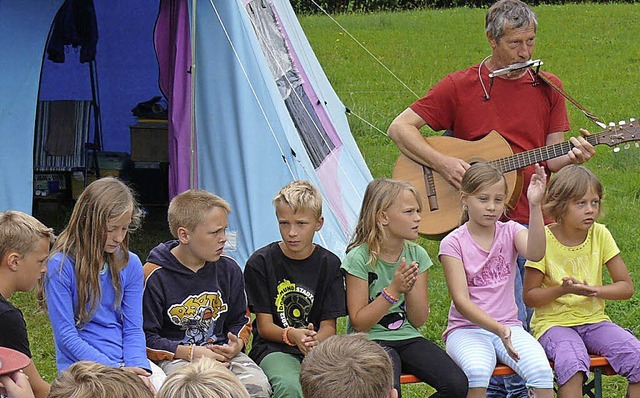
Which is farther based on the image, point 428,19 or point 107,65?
point 428,19

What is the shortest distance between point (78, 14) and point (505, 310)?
4729 mm

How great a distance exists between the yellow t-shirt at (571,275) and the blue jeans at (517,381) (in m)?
0.12

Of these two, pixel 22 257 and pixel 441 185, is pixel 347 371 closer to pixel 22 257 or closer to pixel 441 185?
pixel 22 257

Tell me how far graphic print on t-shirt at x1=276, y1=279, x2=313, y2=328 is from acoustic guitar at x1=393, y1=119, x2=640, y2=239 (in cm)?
98

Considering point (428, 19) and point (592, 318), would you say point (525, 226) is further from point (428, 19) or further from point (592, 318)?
point (428, 19)

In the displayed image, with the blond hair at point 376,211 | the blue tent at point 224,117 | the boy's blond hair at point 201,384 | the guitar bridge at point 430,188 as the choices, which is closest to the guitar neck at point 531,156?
the guitar bridge at point 430,188

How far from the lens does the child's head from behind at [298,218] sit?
4.10 m

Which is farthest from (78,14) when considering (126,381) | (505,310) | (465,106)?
(126,381)

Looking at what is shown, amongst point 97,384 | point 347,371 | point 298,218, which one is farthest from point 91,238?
point 347,371

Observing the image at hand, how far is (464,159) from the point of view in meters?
4.80

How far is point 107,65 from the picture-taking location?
8922 millimetres

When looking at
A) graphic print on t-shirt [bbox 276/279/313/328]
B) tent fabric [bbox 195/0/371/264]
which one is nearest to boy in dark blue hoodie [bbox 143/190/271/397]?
graphic print on t-shirt [bbox 276/279/313/328]

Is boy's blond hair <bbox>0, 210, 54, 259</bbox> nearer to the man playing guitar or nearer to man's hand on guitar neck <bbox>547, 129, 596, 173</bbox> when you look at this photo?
the man playing guitar

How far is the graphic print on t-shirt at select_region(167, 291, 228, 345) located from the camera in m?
4.04
